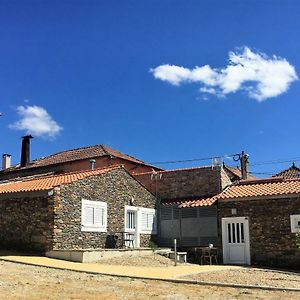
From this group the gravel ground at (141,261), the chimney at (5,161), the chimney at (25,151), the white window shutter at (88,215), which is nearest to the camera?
the gravel ground at (141,261)

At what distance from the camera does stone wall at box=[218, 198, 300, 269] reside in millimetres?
21250

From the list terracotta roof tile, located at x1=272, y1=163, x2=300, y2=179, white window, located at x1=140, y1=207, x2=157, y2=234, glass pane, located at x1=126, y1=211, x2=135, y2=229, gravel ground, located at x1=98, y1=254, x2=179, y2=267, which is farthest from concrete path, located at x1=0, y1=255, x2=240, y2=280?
terracotta roof tile, located at x1=272, y1=163, x2=300, y2=179

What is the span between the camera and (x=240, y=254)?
22.7 m

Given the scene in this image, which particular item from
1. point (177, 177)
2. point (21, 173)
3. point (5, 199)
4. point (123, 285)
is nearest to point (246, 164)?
point (177, 177)

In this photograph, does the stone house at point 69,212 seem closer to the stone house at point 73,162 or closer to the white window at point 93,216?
the white window at point 93,216

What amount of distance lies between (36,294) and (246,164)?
86.3 ft

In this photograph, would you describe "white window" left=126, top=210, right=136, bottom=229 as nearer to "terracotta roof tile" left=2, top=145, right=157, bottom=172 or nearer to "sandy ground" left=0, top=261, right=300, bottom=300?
"terracotta roof tile" left=2, top=145, right=157, bottom=172

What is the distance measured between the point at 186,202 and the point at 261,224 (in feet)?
16.8

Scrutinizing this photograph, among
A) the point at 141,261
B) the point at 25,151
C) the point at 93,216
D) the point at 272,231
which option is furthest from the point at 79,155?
the point at 272,231

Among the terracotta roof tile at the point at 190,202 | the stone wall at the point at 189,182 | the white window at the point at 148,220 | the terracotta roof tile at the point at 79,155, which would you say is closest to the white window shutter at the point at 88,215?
the white window at the point at 148,220

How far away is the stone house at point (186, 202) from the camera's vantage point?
25422 mm

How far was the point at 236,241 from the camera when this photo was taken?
75.3 feet

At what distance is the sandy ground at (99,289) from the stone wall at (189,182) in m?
13.0

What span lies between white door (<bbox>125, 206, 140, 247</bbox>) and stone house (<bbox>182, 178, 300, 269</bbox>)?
14.1 ft
